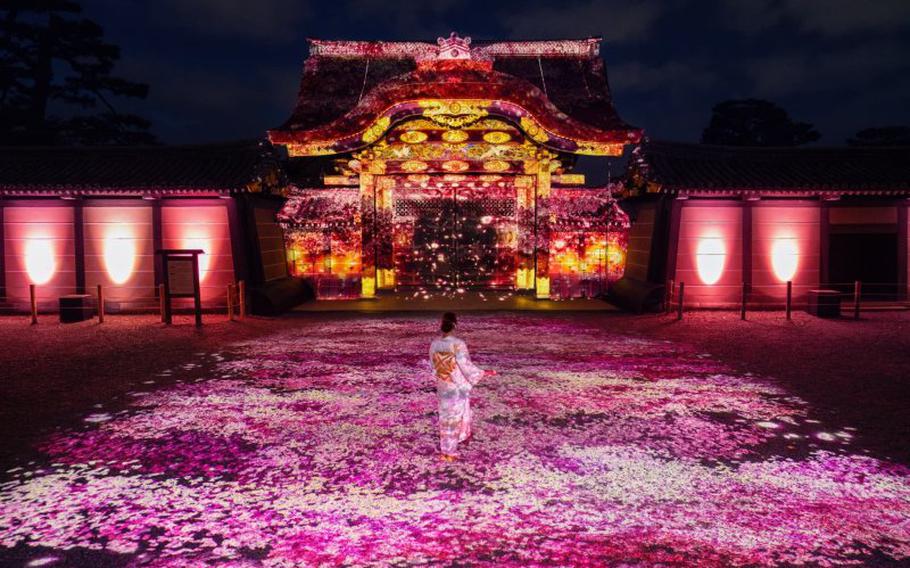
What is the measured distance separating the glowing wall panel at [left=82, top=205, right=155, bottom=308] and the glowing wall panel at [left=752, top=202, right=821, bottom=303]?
15585mm

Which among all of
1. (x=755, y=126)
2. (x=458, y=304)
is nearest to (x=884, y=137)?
(x=755, y=126)

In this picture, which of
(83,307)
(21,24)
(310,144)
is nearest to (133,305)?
(83,307)

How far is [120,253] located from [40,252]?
2.03 m

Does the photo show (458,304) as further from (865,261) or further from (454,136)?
(865,261)

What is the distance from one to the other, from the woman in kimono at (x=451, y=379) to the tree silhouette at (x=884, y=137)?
4160 cm

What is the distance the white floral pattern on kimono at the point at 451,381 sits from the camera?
5.26m

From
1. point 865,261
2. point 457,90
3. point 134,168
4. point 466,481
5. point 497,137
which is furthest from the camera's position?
point 497,137

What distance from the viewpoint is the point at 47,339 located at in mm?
11297

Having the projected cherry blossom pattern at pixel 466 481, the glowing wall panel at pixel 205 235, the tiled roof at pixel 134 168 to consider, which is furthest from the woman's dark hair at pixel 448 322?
the glowing wall panel at pixel 205 235

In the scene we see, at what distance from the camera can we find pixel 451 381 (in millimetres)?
5293

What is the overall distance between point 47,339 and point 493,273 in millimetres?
11976

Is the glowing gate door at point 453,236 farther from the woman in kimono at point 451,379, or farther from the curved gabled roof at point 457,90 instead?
the woman in kimono at point 451,379

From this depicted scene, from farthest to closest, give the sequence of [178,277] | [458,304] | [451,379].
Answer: [458,304]
[178,277]
[451,379]

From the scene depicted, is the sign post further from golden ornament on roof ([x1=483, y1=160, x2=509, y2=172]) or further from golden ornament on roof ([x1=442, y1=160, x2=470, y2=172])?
golden ornament on roof ([x1=483, y1=160, x2=509, y2=172])
